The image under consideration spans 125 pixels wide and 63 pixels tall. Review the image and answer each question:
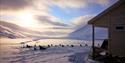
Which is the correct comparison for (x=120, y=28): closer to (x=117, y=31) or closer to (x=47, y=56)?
(x=117, y=31)

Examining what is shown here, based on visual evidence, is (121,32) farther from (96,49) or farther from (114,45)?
(96,49)

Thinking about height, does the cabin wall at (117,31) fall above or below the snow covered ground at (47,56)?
above

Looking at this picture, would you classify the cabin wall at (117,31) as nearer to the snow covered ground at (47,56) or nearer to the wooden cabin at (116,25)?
the wooden cabin at (116,25)

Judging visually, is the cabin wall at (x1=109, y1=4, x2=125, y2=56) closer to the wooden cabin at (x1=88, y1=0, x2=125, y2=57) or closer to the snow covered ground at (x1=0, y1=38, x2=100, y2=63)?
the wooden cabin at (x1=88, y1=0, x2=125, y2=57)

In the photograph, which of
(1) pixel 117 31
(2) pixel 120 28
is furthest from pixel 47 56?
(2) pixel 120 28

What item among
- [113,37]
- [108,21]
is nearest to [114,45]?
[113,37]

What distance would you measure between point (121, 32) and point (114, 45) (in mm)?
1281

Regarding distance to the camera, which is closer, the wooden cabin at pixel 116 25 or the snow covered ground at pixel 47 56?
the wooden cabin at pixel 116 25

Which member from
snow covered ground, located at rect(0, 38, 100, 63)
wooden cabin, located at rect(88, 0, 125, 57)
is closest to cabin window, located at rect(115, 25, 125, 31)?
wooden cabin, located at rect(88, 0, 125, 57)

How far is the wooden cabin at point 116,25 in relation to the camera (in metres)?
22.6

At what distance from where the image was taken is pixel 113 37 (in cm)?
2284

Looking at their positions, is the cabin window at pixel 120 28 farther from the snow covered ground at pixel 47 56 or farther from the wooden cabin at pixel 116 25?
the snow covered ground at pixel 47 56

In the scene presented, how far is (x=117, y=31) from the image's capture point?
2277cm

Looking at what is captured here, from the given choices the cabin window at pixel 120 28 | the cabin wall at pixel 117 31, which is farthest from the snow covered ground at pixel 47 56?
the cabin window at pixel 120 28
